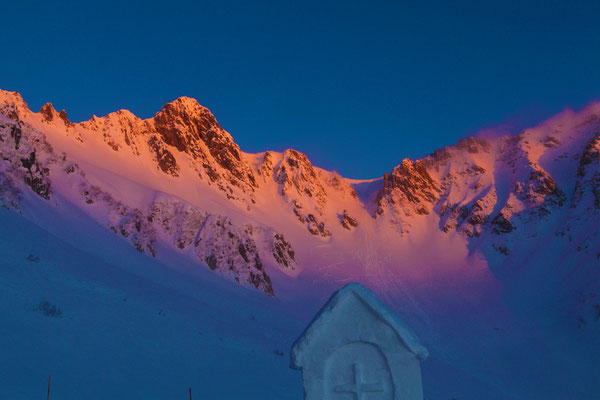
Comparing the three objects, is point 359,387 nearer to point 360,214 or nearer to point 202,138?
point 202,138

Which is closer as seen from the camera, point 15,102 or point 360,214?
point 15,102

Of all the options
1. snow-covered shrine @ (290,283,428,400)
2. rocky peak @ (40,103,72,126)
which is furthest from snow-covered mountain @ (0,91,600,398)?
snow-covered shrine @ (290,283,428,400)

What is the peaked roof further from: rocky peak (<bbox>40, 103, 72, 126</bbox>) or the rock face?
rocky peak (<bbox>40, 103, 72, 126</bbox>)

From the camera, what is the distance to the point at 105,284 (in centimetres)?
1257

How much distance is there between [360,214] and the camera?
86438mm

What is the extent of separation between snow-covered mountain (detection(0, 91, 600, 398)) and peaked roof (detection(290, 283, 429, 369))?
15.1 m

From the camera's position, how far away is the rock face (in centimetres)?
3469

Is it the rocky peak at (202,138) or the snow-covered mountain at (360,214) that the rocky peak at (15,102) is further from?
the rocky peak at (202,138)

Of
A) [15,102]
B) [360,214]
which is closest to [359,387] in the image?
[15,102]

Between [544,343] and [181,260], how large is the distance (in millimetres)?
31783

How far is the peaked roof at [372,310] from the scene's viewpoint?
434 centimetres

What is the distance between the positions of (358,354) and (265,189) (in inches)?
2929

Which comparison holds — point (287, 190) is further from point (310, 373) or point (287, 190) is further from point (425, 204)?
point (310, 373)

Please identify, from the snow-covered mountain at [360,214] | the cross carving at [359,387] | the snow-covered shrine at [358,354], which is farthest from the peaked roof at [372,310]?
the snow-covered mountain at [360,214]
